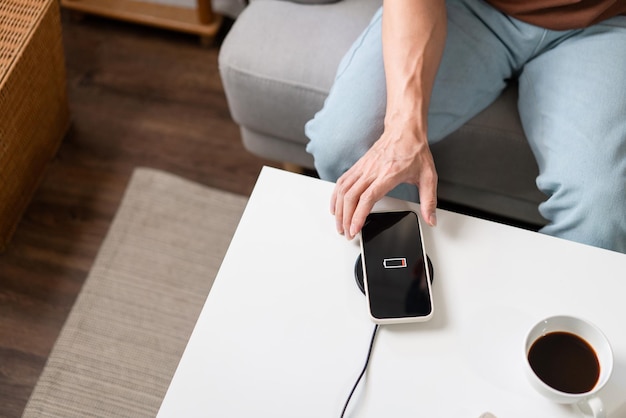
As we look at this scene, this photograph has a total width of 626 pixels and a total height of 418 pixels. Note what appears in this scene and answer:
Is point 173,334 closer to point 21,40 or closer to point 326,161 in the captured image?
point 326,161

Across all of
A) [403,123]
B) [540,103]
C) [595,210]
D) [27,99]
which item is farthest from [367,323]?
[27,99]

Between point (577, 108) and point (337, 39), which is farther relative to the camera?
point (337, 39)

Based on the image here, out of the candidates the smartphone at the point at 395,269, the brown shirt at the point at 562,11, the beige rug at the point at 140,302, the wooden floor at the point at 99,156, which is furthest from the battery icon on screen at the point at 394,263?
the wooden floor at the point at 99,156

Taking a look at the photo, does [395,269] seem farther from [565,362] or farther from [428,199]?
[565,362]

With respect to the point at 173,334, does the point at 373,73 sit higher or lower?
higher

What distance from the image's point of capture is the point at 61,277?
1452 millimetres

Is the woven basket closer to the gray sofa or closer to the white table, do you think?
the gray sofa

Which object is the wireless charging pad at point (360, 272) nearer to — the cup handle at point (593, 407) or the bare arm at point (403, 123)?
the bare arm at point (403, 123)

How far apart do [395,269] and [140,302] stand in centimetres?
75

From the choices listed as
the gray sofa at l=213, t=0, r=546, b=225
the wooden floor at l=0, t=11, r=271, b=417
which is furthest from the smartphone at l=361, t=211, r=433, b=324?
the wooden floor at l=0, t=11, r=271, b=417

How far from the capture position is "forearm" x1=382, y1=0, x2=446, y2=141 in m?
0.99

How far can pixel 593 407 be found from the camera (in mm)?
741

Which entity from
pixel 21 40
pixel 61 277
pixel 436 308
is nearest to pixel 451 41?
pixel 436 308

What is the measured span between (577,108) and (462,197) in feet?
1.29
